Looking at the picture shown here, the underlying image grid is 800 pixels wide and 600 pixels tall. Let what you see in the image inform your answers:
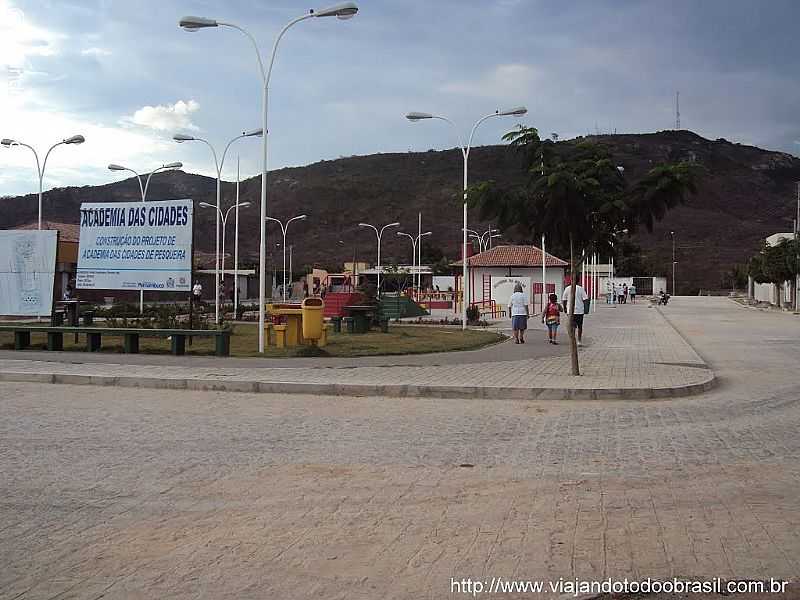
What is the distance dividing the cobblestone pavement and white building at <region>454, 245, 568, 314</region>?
129ft

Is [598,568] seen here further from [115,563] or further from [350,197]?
[350,197]

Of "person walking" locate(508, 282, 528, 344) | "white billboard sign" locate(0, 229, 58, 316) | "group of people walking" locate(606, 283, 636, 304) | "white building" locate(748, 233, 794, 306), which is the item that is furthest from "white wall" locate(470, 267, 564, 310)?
"white billboard sign" locate(0, 229, 58, 316)

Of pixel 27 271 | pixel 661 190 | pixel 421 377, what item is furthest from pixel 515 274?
pixel 421 377

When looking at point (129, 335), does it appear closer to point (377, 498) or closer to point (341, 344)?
point (341, 344)

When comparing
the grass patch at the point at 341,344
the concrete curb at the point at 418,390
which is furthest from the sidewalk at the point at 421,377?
the grass patch at the point at 341,344

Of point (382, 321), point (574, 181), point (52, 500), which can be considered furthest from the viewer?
point (382, 321)

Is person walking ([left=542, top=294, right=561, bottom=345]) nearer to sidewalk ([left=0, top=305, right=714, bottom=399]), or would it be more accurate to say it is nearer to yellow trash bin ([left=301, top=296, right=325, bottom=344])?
sidewalk ([left=0, top=305, right=714, bottom=399])

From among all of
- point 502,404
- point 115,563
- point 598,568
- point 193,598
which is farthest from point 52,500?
point 502,404

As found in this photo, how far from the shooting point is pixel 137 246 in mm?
20859

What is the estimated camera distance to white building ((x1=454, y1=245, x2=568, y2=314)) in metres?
51.3

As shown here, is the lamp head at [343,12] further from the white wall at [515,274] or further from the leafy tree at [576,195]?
the white wall at [515,274]

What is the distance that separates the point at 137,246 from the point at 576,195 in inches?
441

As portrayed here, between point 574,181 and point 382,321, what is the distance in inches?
554

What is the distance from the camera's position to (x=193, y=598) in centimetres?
454
